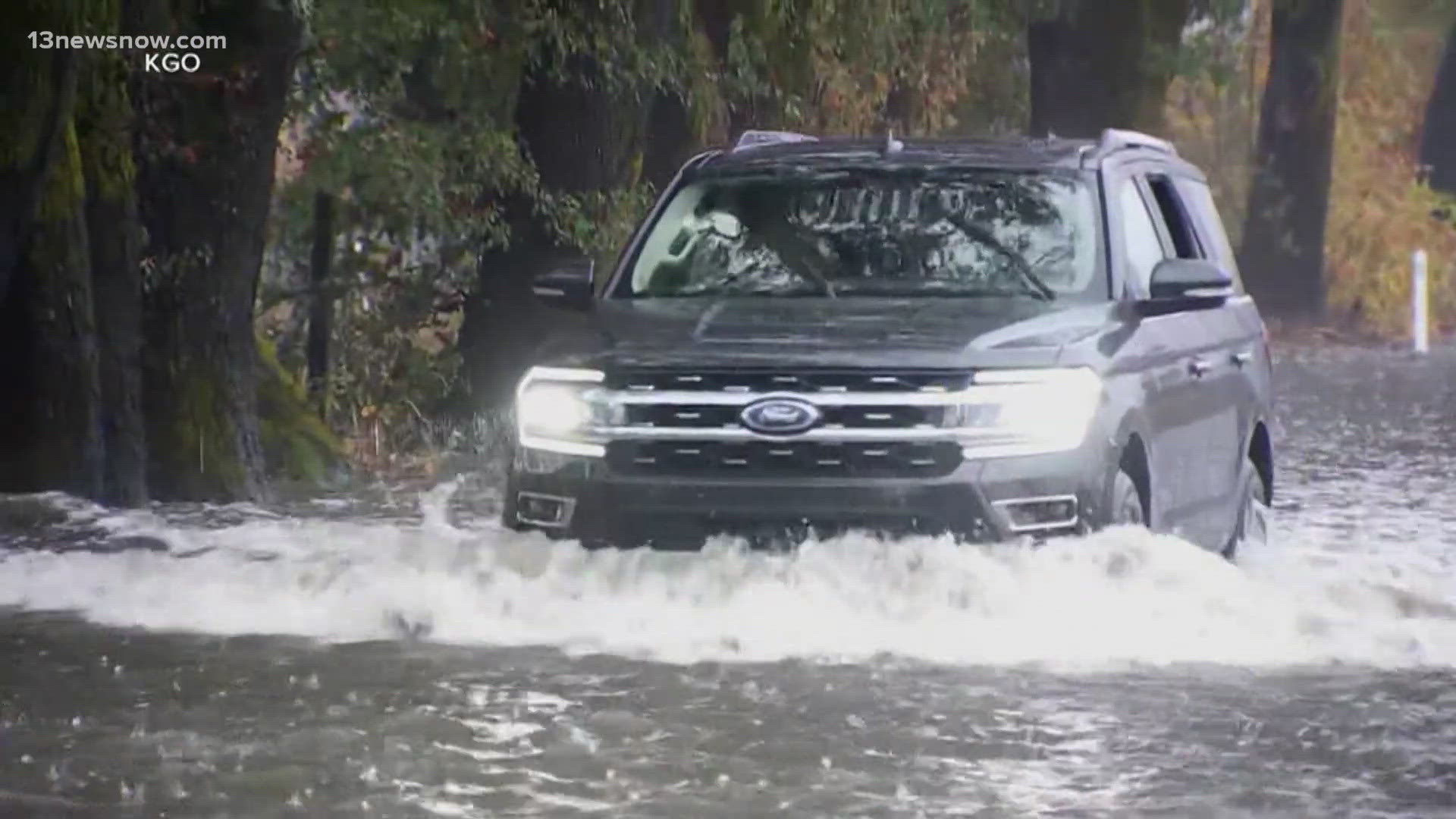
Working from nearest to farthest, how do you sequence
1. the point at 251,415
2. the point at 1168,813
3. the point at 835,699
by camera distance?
the point at 1168,813
the point at 835,699
the point at 251,415

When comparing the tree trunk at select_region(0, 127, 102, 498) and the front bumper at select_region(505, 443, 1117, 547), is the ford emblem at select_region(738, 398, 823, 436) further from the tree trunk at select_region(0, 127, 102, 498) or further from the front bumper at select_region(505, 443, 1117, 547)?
the tree trunk at select_region(0, 127, 102, 498)

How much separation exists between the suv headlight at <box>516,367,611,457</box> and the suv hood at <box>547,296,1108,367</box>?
0.10m

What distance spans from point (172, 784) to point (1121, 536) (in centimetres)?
371

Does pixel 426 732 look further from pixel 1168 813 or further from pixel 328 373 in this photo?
pixel 328 373

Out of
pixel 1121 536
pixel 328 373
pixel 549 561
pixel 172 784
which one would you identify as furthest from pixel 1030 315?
pixel 328 373

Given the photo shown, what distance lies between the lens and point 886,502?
10.9 m

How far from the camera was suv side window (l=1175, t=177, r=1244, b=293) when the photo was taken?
14039 millimetres

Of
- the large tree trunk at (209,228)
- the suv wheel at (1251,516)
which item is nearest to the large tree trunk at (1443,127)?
the large tree trunk at (209,228)

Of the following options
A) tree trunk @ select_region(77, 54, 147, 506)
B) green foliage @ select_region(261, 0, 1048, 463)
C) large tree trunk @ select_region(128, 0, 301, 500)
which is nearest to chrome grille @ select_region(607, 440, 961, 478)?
tree trunk @ select_region(77, 54, 147, 506)

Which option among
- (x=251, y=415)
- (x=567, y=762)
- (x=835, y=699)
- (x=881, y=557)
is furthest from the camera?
(x=251, y=415)

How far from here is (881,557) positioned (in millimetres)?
11039

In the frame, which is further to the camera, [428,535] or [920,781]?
[428,535]

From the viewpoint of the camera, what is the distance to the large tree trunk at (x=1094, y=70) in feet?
104

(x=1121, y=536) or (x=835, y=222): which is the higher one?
(x=835, y=222)
